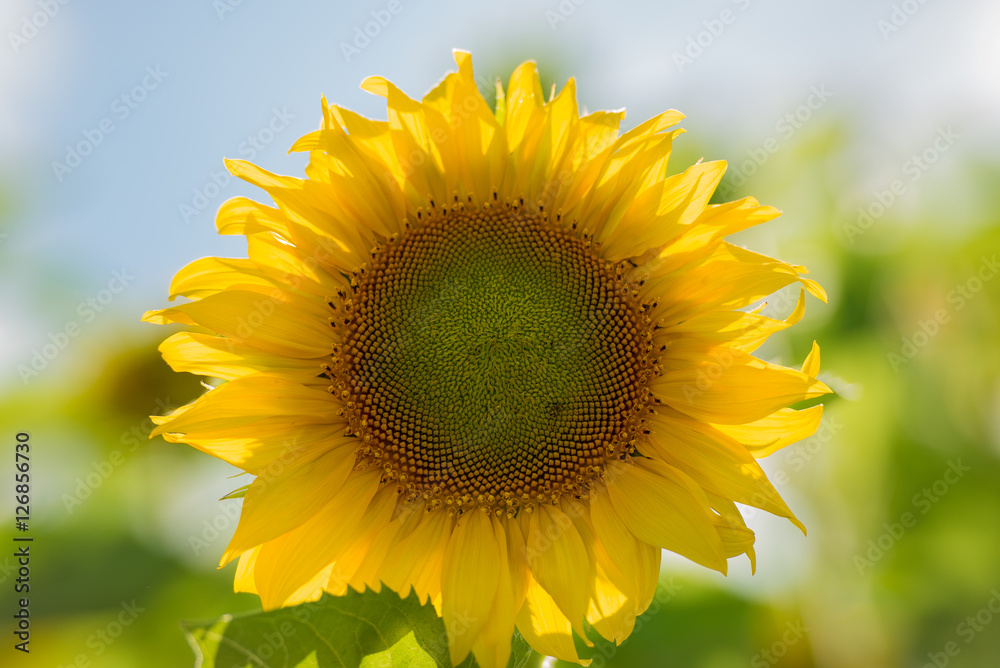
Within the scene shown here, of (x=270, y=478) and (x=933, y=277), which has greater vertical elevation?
(x=933, y=277)

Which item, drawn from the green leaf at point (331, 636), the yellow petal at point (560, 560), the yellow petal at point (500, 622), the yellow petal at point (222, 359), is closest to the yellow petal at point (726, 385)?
the yellow petal at point (560, 560)

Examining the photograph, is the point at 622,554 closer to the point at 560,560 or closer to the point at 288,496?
the point at 560,560

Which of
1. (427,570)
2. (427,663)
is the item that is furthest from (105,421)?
(427,663)

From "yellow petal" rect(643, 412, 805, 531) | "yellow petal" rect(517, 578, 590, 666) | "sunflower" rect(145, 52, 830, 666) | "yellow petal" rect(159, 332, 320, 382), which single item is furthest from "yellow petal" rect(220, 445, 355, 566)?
"yellow petal" rect(643, 412, 805, 531)

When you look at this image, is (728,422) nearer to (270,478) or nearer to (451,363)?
(451,363)

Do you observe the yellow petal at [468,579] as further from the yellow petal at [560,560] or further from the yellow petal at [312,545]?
the yellow petal at [312,545]

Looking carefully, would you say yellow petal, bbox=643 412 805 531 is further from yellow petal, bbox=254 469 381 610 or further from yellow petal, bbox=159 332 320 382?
yellow petal, bbox=159 332 320 382

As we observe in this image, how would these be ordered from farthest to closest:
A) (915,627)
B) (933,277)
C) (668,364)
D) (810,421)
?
1. (933,277)
2. (915,627)
3. (668,364)
4. (810,421)

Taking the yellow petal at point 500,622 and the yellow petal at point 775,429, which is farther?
the yellow petal at point 775,429
